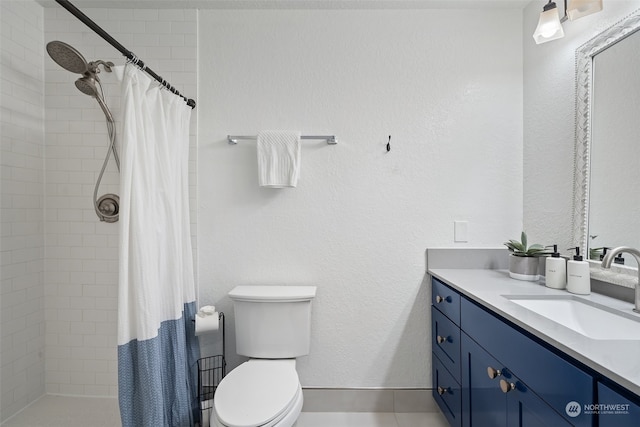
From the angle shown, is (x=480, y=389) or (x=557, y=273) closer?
(x=480, y=389)

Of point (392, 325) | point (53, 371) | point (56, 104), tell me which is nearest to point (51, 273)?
point (53, 371)

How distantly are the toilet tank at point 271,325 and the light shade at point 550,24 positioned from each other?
1.74 m

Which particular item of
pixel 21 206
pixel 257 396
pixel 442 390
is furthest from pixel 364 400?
pixel 21 206

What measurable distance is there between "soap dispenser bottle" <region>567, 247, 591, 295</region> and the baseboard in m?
1.09

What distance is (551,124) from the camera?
5.53 ft

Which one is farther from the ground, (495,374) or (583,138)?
(583,138)

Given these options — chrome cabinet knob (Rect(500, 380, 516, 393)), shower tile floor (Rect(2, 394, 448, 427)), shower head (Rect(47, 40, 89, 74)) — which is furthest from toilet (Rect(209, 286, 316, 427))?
shower head (Rect(47, 40, 89, 74))

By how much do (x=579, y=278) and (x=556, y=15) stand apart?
1.18 meters

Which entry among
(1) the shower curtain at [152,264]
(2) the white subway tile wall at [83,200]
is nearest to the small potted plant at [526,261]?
(1) the shower curtain at [152,264]

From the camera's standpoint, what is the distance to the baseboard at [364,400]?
74.4 inches

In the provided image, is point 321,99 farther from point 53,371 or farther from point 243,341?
point 53,371

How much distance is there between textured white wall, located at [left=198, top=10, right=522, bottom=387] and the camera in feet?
6.30

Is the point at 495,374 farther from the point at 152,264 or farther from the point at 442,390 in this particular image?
the point at 152,264
